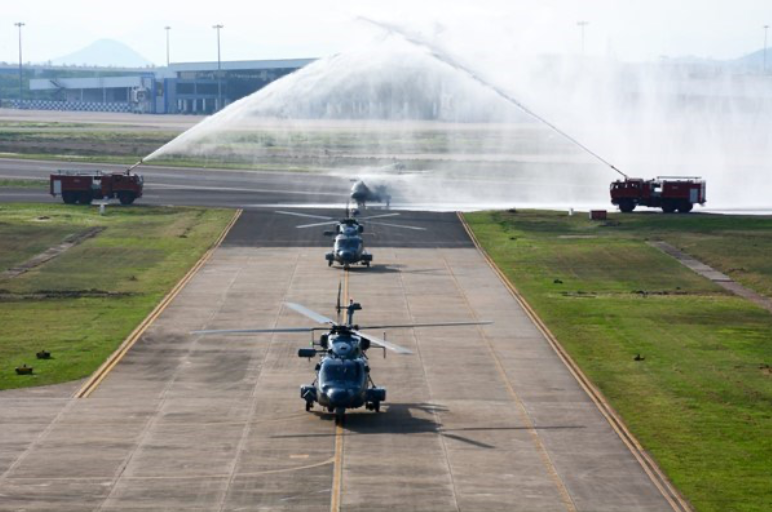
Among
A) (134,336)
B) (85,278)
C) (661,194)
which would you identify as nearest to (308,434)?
(134,336)

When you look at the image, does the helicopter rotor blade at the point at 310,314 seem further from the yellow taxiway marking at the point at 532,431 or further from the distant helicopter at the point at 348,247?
the distant helicopter at the point at 348,247

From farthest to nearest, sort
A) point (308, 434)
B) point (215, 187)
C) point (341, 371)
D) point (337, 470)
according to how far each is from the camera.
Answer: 1. point (215, 187)
2. point (341, 371)
3. point (308, 434)
4. point (337, 470)

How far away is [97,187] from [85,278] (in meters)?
48.7

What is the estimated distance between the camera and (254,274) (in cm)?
10262

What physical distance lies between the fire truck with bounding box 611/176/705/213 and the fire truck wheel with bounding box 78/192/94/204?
55205mm

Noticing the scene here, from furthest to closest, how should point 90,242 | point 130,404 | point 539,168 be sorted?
point 539,168, point 90,242, point 130,404

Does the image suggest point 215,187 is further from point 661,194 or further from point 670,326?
point 670,326

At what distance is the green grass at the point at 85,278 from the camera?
74188 millimetres

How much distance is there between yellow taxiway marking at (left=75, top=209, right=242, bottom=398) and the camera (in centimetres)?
6619

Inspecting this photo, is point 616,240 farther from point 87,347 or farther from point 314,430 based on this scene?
point 314,430

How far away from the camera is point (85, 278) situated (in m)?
100

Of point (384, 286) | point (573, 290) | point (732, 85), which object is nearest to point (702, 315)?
point (573, 290)

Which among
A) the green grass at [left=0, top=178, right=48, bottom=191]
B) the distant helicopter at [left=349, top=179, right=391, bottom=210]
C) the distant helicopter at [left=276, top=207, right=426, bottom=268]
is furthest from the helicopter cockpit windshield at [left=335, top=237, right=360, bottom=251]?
the green grass at [left=0, top=178, right=48, bottom=191]

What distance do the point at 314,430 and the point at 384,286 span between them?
39628mm
